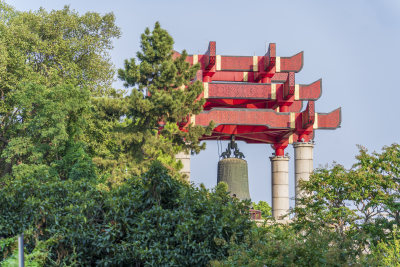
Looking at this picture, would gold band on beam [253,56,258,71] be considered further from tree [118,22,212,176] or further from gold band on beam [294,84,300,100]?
tree [118,22,212,176]

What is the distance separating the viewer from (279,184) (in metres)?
28.9

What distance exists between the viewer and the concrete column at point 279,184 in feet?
92.5

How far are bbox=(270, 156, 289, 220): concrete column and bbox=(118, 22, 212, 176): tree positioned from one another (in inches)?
292

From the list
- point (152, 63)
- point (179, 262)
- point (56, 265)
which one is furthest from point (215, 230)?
point (152, 63)

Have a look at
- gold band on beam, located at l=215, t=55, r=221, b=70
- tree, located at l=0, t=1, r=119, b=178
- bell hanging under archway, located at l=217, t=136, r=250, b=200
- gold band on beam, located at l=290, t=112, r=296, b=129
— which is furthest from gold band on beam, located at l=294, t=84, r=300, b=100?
tree, located at l=0, t=1, r=119, b=178

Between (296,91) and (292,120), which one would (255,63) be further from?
(292,120)

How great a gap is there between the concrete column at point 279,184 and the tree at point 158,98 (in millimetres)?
7407

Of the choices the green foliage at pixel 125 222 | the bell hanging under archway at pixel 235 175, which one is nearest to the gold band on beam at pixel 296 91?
the bell hanging under archway at pixel 235 175

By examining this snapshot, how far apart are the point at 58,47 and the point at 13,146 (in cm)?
772

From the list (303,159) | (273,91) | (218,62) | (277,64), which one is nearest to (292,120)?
(273,91)

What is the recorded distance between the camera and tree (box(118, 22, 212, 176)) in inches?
856

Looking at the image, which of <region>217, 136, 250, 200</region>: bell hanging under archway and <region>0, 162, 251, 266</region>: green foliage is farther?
<region>217, 136, 250, 200</region>: bell hanging under archway

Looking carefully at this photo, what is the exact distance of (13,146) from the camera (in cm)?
2477

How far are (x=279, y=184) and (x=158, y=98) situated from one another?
1047 cm
